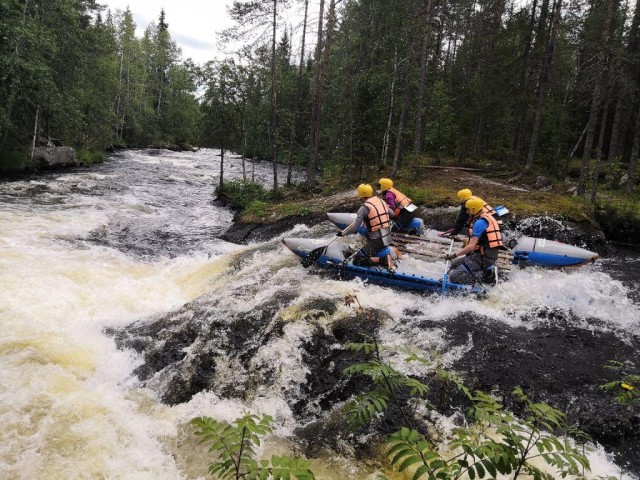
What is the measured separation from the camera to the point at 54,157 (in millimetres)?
23062

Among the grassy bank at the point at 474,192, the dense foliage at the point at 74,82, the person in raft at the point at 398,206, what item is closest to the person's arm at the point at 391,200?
the person in raft at the point at 398,206

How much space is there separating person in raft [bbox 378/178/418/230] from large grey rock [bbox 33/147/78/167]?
62.9ft

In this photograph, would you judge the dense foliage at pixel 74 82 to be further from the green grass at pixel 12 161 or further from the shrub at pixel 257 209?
the shrub at pixel 257 209

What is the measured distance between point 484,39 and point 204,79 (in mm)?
15401

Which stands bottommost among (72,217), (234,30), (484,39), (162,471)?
(162,471)

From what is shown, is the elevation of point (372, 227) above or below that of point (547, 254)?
above

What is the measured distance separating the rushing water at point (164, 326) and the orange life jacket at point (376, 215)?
1.28m

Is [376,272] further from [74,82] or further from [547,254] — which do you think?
[74,82]

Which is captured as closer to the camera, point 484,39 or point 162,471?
point 162,471

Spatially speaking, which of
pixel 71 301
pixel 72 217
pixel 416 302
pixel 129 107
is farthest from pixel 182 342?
pixel 129 107

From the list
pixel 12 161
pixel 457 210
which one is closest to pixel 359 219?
Result: pixel 457 210

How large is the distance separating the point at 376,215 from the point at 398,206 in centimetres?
263

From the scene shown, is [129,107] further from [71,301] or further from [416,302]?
[416,302]

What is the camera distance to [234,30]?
54.3 feet
